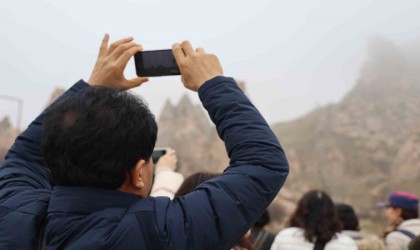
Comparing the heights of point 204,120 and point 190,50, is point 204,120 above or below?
below

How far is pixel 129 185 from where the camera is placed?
4.25ft

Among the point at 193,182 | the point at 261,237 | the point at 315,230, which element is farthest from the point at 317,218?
the point at 193,182

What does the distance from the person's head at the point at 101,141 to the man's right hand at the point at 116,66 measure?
287 millimetres

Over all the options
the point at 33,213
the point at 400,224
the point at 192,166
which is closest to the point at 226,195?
the point at 33,213

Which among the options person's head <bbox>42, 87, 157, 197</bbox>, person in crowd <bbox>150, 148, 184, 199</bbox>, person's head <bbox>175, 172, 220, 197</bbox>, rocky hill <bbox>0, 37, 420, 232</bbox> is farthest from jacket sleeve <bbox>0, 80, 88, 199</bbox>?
rocky hill <bbox>0, 37, 420, 232</bbox>

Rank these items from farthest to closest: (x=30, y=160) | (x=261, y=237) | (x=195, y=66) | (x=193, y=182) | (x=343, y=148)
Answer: (x=343, y=148), (x=261, y=237), (x=193, y=182), (x=30, y=160), (x=195, y=66)

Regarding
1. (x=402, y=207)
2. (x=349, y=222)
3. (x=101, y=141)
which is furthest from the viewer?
(x=402, y=207)

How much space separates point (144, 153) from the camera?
4.21 feet

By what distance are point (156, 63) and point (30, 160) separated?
0.47 meters

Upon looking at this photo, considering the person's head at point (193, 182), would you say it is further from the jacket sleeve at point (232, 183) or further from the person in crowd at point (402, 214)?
the person in crowd at point (402, 214)

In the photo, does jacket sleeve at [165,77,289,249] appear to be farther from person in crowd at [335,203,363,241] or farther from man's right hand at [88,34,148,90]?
person in crowd at [335,203,363,241]

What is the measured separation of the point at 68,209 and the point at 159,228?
23 centimetres

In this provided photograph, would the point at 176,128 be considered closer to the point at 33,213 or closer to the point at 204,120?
the point at 204,120

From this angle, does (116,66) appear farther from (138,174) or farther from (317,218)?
(317,218)
